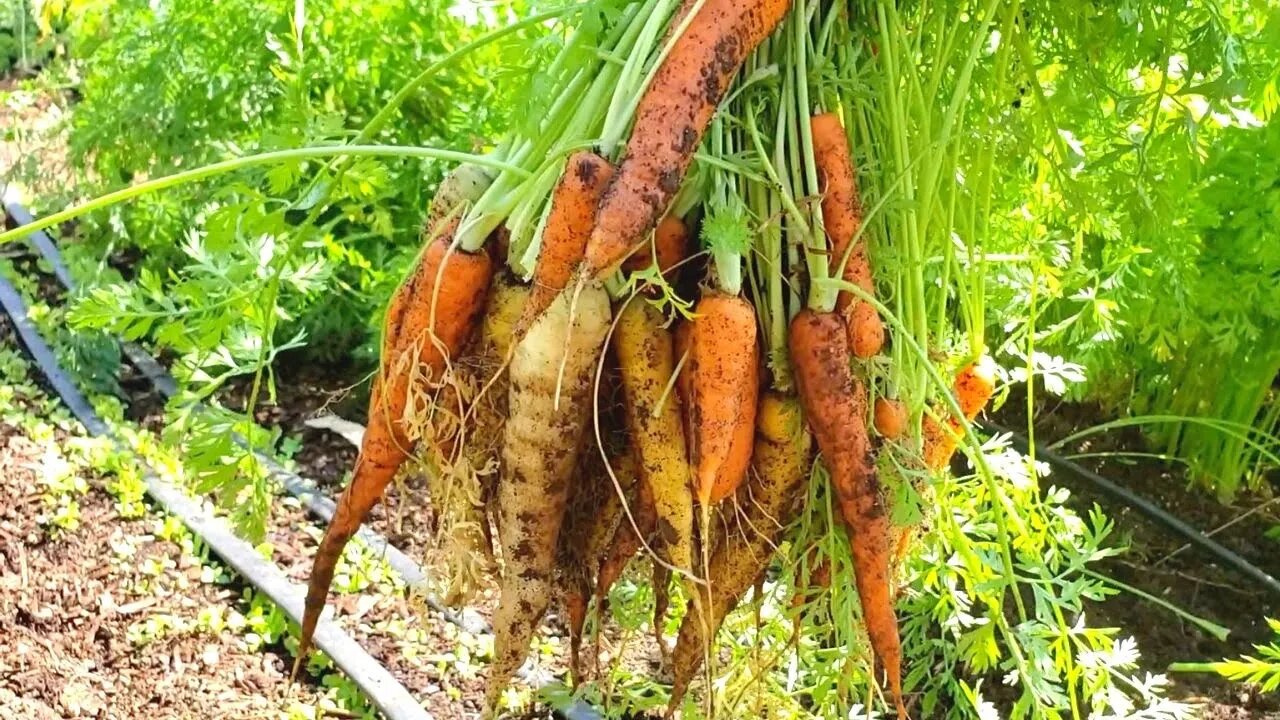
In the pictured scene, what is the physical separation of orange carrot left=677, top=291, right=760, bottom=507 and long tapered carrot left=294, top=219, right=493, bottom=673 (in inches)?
9.6

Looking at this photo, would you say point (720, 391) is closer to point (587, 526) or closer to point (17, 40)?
point (587, 526)

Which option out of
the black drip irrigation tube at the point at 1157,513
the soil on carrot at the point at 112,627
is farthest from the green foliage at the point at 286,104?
the black drip irrigation tube at the point at 1157,513

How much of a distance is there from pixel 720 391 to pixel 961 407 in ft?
1.21

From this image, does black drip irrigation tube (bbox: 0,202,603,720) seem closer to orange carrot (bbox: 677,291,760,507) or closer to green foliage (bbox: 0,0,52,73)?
orange carrot (bbox: 677,291,760,507)

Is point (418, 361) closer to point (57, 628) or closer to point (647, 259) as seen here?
point (647, 259)

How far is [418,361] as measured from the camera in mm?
1158

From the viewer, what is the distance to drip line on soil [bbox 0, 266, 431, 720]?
5.24 feet

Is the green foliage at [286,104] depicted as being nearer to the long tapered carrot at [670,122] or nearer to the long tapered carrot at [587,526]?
the long tapered carrot at [587,526]

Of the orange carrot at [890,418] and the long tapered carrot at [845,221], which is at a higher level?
the long tapered carrot at [845,221]

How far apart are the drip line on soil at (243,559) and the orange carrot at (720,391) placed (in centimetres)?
74

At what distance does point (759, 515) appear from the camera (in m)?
1.17

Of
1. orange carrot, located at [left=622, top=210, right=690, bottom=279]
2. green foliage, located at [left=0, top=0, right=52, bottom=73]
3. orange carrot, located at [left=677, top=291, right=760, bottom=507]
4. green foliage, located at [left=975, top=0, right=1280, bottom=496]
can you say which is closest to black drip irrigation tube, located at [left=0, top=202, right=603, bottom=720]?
orange carrot, located at [left=677, top=291, right=760, bottom=507]

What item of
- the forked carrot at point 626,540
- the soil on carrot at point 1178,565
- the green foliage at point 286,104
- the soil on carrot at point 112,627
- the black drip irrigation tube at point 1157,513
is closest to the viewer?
the forked carrot at point 626,540

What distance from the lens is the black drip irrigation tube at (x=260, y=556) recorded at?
5.24ft
